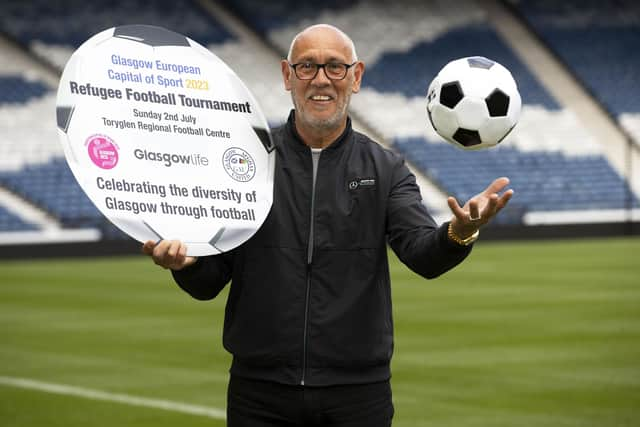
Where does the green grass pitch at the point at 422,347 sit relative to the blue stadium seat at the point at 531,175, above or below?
below

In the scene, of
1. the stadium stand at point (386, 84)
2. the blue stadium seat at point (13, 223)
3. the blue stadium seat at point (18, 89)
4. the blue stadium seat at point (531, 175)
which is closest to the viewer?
the blue stadium seat at point (13, 223)

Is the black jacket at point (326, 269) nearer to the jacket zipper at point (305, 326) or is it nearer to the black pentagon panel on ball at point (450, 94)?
the jacket zipper at point (305, 326)

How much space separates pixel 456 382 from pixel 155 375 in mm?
2467

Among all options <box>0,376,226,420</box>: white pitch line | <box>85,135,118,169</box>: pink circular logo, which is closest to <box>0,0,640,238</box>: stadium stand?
<box>0,376,226,420</box>: white pitch line

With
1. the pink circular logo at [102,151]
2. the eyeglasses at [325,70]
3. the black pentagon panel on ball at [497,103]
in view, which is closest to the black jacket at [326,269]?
the eyeglasses at [325,70]

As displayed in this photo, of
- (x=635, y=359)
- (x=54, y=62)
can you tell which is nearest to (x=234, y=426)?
(x=635, y=359)

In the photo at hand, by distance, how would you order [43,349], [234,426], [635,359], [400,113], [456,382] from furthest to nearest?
[400,113]
[43,349]
[635,359]
[456,382]
[234,426]

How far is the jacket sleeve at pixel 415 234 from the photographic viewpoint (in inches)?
141

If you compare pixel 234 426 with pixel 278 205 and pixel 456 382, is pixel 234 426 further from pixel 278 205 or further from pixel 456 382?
pixel 456 382

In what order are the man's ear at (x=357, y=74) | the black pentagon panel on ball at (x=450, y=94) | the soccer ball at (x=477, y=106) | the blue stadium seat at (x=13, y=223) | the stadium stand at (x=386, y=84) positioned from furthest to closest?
the stadium stand at (x=386, y=84)
the blue stadium seat at (x=13, y=223)
the black pentagon panel on ball at (x=450, y=94)
the soccer ball at (x=477, y=106)
the man's ear at (x=357, y=74)

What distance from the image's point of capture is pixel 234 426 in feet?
12.3

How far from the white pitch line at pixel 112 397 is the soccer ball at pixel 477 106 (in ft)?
13.7

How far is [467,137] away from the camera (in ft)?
14.4

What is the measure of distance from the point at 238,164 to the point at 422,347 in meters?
7.18
